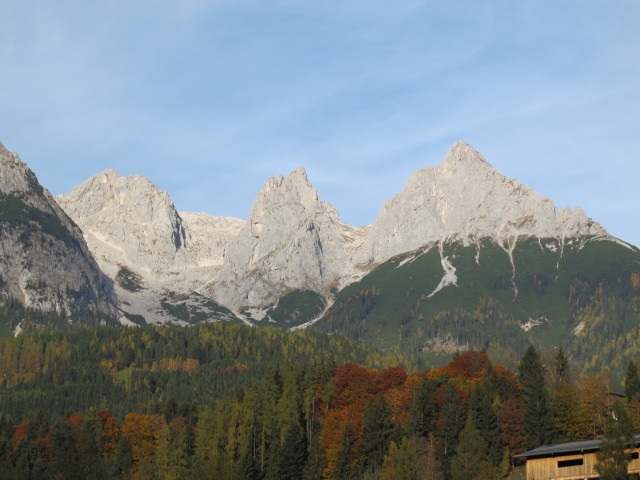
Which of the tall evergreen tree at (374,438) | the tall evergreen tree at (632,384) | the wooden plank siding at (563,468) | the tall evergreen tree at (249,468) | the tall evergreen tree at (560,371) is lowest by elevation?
the wooden plank siding at (563,468)

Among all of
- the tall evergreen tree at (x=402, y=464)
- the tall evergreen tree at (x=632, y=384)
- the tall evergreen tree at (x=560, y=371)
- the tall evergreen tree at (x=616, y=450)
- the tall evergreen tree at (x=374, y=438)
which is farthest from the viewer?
the tall evergreen tree at (x=560, y=371)

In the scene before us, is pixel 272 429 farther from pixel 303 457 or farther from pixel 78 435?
pixel 78 435

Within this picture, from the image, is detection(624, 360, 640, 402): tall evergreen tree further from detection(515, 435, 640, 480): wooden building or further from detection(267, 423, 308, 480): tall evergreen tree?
detection(267, 423, 308, 480): tall evergreen tree

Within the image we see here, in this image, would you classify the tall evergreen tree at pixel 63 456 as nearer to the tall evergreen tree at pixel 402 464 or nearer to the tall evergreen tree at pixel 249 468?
the tall evergreen tree at pixel 249 468

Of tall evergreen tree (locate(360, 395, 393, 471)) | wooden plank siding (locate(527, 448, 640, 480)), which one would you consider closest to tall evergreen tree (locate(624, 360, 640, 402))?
tall evergreen tree (locate(360, 395, 393, 471))

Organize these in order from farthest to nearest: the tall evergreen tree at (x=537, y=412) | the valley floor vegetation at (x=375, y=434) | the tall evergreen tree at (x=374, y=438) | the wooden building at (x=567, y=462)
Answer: the tall evergreen tree at (x=374, y=438) < the tall evergreen tree at (x=537, y=412) < the valley floor vegetation at (x=375, y=434) < the wooden building at (x=567, y=462)

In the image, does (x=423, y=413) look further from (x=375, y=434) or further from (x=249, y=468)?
(x=249, y=468)

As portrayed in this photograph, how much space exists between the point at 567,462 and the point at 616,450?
17.8 metres

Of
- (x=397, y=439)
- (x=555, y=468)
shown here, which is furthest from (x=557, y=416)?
(x=555, y=468)

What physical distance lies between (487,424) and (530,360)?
79.4ft

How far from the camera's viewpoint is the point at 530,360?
18125 cm

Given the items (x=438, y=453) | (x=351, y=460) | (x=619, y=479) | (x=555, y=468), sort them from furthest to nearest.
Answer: (x=351, y=460) < (x=438, y=453) < (x=555, y=468) < (x=619, y=479)

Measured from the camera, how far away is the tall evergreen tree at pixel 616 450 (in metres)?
110

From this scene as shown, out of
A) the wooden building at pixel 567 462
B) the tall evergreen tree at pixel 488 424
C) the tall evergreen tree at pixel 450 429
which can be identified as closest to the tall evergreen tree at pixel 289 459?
the tall evergreen tree at pixel 450 429
